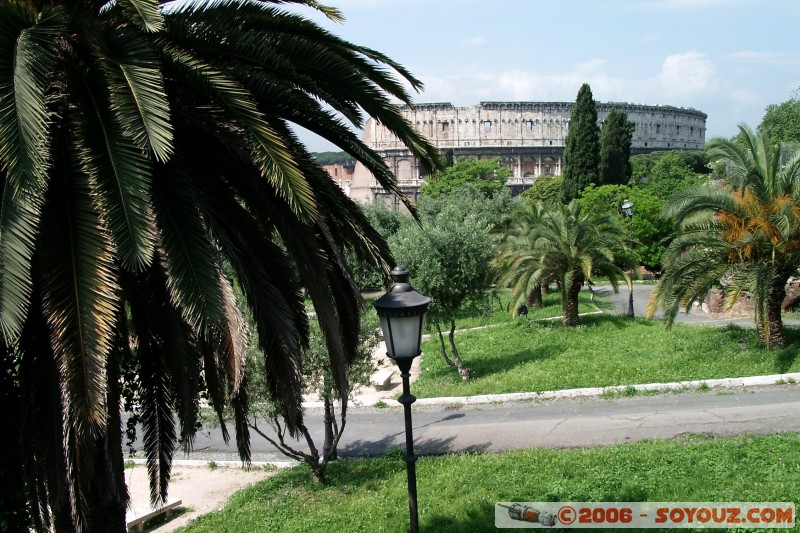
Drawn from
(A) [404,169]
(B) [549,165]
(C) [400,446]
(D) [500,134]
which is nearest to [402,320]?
(C) [400,446]

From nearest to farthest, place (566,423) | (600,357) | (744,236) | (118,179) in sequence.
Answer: (118,179) < (566,423) < (744,236) < (600,357)

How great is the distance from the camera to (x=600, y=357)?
17.0 meters

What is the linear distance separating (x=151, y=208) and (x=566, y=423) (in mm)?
10150

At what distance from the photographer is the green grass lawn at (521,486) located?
7273 millimetres

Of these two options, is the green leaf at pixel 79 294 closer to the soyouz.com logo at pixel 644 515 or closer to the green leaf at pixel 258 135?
the green leaf at pixel 258 135

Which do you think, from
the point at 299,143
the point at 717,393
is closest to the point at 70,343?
the point at 299,143

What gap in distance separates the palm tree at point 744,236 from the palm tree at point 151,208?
10251 mm

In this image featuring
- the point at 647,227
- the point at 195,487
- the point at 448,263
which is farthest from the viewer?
the point at 647,227

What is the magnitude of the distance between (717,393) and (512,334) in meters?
9.03

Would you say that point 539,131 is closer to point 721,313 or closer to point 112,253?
point 721,313

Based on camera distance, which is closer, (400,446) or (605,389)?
(400,446)

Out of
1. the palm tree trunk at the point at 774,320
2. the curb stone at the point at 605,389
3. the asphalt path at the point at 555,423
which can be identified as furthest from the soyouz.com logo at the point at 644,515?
the palm tree trunk at the point at 774,320

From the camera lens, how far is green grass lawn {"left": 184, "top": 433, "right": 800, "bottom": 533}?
7.27 metres

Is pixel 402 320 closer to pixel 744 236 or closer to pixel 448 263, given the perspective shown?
pixel 744 236
